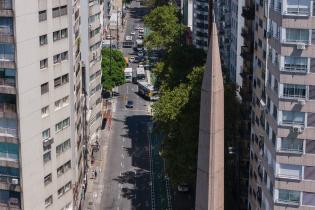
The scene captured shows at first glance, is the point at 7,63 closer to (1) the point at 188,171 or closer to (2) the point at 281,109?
(2) the point at 281,109

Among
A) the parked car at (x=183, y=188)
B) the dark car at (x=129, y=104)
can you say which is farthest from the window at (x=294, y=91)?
the dark car at (x=129, y=104)

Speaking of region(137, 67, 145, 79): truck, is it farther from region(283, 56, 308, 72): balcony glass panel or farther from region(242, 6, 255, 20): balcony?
region(283, 56, 308, 72): balcony glass panel

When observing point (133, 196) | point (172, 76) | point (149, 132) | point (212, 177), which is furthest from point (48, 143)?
point (149, 132)

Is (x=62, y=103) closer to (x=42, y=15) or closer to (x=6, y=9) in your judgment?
(x=42, y=15)

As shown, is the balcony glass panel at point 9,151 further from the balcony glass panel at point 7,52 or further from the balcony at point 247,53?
A: the balcony at point 247,53

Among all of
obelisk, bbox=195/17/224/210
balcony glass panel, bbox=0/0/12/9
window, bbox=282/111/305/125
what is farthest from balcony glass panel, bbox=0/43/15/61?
window, bbox=282/111/305/125

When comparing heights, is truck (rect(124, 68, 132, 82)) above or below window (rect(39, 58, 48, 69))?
below
